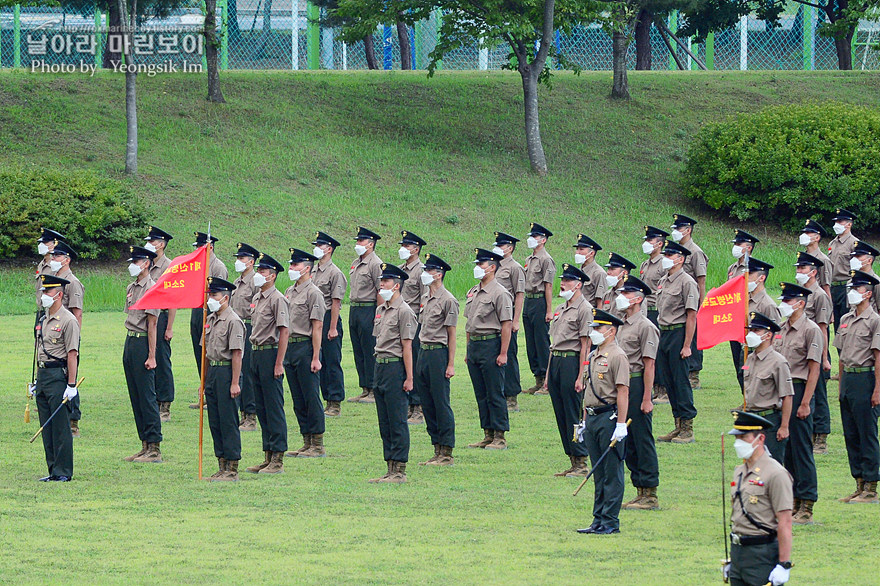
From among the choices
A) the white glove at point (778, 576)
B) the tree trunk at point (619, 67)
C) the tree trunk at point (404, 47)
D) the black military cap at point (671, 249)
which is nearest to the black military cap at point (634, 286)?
the black military cap at point (671, 249)

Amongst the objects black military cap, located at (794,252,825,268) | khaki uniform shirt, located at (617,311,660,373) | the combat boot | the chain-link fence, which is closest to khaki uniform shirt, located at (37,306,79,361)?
khaki uniform shirt, located at (617,311,660,373)

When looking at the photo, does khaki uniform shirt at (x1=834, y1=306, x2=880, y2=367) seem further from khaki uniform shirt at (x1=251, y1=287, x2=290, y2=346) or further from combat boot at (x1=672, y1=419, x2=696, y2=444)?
khaki uniform shirt at (x1=251, y1=287, x2=290, y2=346)

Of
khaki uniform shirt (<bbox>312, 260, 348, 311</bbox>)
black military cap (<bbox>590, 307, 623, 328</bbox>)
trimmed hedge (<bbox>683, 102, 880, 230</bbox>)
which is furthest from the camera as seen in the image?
trimmed hedge (<bbox>683, 102, 880, 230</bbox>)

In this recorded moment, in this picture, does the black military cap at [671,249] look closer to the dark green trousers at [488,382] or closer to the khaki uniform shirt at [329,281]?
the dark green trousers at [488,382]

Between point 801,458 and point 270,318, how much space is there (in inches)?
203

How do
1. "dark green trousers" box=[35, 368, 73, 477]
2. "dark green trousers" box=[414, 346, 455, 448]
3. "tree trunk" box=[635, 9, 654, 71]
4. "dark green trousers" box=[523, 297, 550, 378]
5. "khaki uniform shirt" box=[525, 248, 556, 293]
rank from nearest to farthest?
"dark green trousers" box=[35, 368, 73, 477]
"dark green trousers" box=[414, 346, 455, 448]
"khaki uniform shirt" box=[525, 248, 556, 293]
"dark green trousers" box=[523, 297, 550, 378]
"tree trunk" box=[635, 9, 654, 71]

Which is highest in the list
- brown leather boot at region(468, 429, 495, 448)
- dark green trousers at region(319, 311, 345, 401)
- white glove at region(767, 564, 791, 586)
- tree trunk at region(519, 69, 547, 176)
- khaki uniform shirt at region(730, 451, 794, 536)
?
tree trunk at region(519, 69, 547, 176)

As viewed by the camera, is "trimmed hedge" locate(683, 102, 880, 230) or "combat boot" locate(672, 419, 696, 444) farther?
"trimmed hedge" locate(683, 102, 880, 230)

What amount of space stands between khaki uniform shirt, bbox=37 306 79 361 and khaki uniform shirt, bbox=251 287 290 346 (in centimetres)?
169

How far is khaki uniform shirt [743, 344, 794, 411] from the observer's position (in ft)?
33.5

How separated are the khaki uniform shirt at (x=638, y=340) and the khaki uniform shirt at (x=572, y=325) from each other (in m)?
1.20

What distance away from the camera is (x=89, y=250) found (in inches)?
974

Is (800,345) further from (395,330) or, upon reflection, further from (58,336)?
(58,336)

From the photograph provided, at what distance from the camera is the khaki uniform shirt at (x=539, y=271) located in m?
16.4
